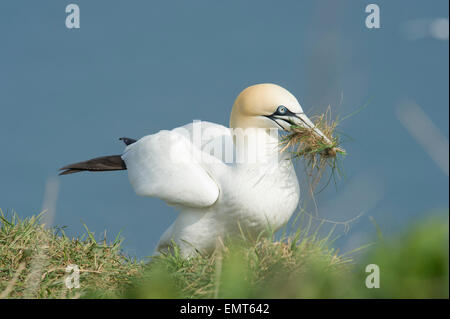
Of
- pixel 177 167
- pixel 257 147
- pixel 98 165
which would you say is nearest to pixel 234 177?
pixel 257 147

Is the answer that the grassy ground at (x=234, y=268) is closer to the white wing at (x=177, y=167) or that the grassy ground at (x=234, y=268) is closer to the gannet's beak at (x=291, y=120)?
the white wing at (x=177, y=167)

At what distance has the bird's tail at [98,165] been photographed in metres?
6.10

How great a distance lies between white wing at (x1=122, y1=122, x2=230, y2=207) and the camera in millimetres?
5391

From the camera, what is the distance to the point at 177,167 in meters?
5.55

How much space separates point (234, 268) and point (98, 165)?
2722mm

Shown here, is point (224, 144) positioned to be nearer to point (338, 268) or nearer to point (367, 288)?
point (338, 268)

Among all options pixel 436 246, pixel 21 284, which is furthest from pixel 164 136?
pixel 436 246

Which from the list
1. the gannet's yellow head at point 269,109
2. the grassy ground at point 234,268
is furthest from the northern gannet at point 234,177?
the grassy ground at point 234,268

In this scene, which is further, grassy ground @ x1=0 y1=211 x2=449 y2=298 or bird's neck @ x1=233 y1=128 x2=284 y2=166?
bird's neck @ x1=233 y1=128 x2=284 y2=166

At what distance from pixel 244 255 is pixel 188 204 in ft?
3.79

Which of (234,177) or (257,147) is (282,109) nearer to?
(257,147)

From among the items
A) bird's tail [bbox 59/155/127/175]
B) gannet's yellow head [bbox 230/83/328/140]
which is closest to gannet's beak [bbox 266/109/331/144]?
gannet's yellow head [bbox 230/83/328/140]

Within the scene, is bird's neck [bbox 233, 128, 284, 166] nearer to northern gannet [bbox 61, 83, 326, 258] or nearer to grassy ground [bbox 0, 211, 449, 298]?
northern gannet [bbox 61, 83, 326, 258]

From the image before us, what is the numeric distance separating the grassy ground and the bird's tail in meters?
0.56
